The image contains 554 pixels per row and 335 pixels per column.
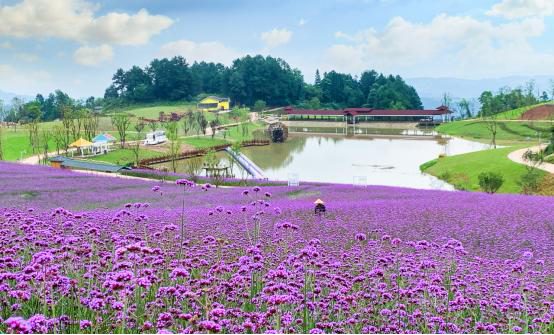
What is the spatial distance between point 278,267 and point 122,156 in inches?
2369

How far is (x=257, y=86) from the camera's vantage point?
Answer: 166375 millimetres

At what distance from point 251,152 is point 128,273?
2780 inches

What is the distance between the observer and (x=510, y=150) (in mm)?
57250

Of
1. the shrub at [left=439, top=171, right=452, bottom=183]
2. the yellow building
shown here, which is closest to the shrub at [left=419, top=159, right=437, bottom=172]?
the shrub at [left=439, top=171, right=452, bottom=183]

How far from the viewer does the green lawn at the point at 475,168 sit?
42.4m

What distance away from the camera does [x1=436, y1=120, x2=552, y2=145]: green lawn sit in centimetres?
8375

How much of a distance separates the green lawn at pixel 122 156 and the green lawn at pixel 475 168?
3740cm

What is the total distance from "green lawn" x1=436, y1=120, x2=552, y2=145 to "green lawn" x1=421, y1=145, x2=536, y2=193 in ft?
90.2

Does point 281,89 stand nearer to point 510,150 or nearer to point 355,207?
point 510,150

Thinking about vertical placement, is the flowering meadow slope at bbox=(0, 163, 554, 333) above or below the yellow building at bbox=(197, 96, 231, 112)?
below

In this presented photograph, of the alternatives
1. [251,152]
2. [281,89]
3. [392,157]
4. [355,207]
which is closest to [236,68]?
[281,89]

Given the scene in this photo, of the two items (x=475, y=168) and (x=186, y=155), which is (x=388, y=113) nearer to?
(x=186, y=155)


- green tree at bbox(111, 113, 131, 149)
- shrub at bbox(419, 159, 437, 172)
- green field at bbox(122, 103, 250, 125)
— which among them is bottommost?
shrub at bbox(419, 159, 437, 172)

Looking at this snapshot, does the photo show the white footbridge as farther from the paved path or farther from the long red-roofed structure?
the long red-roofed structure
